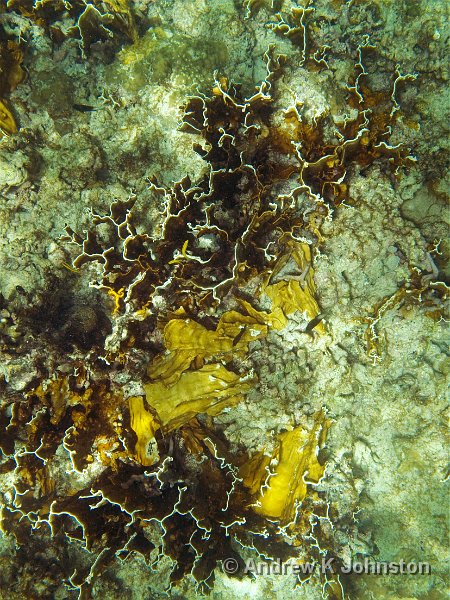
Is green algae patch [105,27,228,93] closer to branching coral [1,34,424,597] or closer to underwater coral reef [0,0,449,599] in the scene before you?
underwater coral reef [0,0,449,599]

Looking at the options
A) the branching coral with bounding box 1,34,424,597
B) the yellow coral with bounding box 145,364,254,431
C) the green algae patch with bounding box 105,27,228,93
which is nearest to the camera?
the branching coral with bounding box 1,34,424,597

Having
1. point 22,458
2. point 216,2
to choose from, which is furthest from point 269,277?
point 216,2

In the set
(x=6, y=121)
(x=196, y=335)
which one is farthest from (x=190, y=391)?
(x=6, y=121)

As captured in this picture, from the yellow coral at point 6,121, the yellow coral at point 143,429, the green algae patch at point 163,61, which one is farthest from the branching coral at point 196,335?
the yellow coral at point 6,121

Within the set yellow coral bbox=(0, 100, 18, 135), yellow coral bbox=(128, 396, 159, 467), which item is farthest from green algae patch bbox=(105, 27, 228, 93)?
yellow coral bbox=(128, 396, 159, 467)

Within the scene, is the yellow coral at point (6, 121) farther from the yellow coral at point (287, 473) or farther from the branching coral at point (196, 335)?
the yellow coral at point (287, 473)

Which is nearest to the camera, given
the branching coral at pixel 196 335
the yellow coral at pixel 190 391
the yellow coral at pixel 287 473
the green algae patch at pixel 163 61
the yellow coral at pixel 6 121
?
the branching coral at pixel 196 335
